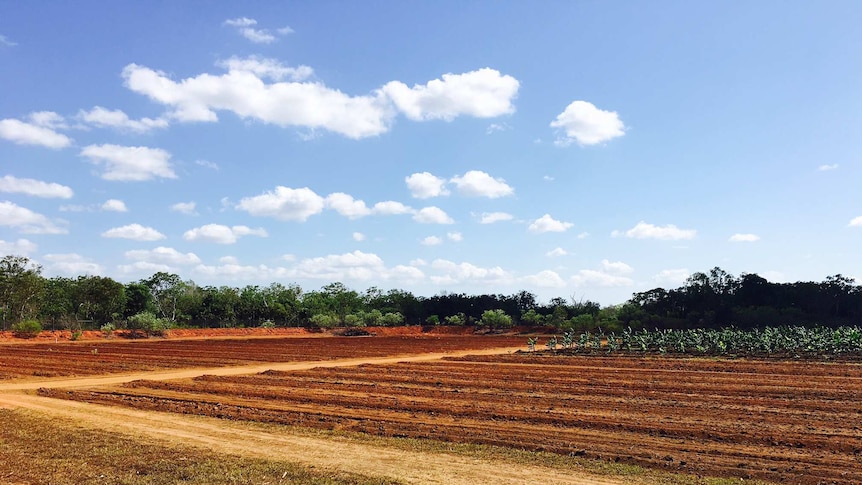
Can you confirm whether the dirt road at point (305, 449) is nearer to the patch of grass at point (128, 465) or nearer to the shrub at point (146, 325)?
the patch of grass at point (128, 465)

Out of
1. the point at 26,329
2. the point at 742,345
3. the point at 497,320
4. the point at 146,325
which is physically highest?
the point at 497,320

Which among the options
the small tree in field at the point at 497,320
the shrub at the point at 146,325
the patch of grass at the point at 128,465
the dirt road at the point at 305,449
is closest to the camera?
the patch of grass at the point at 128,465

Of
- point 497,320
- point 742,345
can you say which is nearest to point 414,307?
point 497,320

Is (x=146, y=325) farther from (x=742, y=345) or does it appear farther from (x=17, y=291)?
(x=742, y=345)

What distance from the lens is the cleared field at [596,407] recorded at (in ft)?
35.2

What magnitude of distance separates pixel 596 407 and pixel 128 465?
11.3 meters

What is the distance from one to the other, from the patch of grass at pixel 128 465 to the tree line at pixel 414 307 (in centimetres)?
5750

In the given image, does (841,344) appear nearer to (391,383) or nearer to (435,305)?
(391,383)

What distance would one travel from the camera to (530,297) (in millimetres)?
97500

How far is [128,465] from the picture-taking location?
9.88 metres

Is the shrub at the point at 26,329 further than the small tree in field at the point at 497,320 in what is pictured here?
No

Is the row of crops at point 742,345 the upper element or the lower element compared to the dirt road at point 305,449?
upper

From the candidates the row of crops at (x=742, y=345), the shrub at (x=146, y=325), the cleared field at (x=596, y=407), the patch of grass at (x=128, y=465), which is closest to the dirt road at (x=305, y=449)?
the patch of grass at (x=128, y=465)

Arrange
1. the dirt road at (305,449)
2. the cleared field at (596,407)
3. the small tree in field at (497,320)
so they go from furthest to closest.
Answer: the small tree in field at (497,320), the cleared field at (596,407), the dirt road at (305,449)
